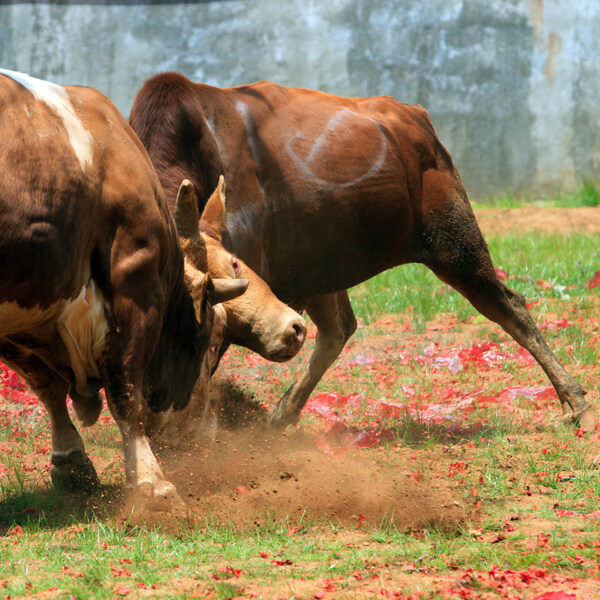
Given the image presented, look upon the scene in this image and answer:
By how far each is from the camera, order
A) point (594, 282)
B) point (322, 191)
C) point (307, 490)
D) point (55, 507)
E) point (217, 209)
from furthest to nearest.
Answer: point (594, 282) < point (322, 191) < point (217, 209) < point (307, 490) < point (55, 507)

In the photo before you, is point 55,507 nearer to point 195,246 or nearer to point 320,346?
point 195,246

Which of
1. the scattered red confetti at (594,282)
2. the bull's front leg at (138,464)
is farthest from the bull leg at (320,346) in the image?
the scattered red confetti at (594,282)

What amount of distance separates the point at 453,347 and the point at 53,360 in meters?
4.01

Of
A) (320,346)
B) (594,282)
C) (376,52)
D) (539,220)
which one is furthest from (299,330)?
(376,52)

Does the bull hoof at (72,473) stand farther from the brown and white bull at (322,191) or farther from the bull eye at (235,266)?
the brown and white bull at (322,191)

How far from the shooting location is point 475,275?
5.96 metres

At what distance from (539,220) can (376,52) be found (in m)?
3.23

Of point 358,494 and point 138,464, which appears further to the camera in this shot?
point 358,494

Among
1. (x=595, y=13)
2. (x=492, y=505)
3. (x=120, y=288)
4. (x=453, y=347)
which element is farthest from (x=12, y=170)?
(x=595, y=13)

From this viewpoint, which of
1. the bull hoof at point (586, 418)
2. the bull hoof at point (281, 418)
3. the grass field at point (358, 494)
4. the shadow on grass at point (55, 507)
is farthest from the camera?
the bull hoof at point (281, 418)

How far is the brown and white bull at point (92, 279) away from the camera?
133 inches

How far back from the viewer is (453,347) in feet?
23.9

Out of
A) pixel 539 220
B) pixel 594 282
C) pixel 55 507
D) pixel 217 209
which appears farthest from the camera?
pixel 539 220

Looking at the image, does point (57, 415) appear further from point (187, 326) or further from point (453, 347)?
point (453, 347)
